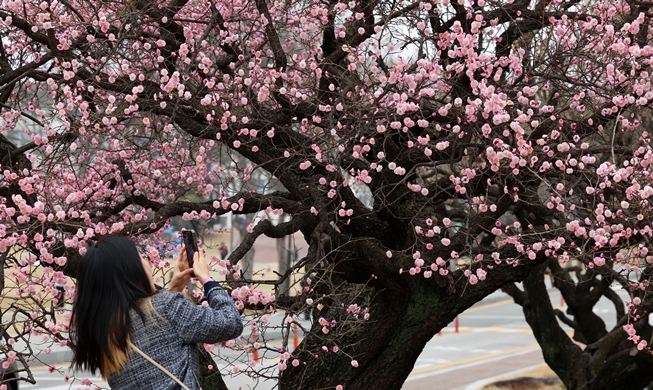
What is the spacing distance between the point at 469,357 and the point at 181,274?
15.4 meters

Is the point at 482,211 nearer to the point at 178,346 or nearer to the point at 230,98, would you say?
the point at 230,98

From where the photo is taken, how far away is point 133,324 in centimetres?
302

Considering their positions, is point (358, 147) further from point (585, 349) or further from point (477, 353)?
point (477, 353)

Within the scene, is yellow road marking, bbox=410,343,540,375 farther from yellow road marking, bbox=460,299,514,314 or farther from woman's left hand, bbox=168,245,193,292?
woman's left hand, bbox=168,245,193,292

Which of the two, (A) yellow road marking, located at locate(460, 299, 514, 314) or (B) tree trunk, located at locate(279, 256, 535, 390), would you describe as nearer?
(B) tree trunk, located at locate(279, 256, 535, 390)

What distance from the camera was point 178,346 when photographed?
3.06 meters

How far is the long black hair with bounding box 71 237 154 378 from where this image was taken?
2969mm

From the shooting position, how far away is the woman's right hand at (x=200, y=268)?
323 centimetres

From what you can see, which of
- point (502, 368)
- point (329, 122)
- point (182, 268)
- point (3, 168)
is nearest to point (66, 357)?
point (502, 368)

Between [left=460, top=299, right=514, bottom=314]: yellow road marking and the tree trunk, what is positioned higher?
[left=460, top=299, right=514, bottom=314]: yellow road marking

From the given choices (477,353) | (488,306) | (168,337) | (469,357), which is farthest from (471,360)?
(168,337)

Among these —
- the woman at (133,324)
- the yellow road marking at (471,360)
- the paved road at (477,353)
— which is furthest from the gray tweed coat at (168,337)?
the yellow road marking at (471,360)

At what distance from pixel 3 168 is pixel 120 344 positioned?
3.44 meters

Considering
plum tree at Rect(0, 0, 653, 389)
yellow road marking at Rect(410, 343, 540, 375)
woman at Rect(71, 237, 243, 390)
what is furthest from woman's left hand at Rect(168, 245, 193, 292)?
yellow road marking at Rect(410, 343, 540, 375)
